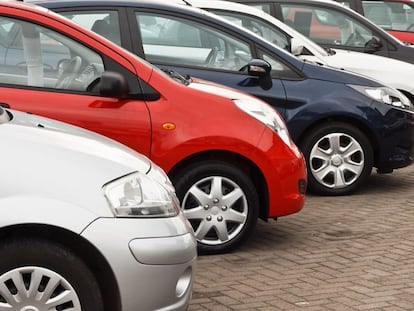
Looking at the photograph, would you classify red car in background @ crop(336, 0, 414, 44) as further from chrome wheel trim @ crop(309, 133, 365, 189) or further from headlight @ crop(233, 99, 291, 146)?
headlight @ crop(233, 99, 291, 146)

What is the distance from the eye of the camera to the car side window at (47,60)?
6504 mm

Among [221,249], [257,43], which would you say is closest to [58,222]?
[221,249]

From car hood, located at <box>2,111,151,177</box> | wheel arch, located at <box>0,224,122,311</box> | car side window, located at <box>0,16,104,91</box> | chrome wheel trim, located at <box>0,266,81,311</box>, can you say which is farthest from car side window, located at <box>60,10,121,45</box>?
chrome wheel trim, located at <box>0,266,81,311</box>

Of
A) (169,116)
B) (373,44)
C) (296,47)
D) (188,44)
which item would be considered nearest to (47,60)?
(169,116)

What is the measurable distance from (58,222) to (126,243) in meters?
0.31

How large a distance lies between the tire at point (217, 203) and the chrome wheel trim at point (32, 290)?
242 centimetres

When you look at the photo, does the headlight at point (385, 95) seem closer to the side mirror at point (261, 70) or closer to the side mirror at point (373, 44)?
A: the side mirror at point (261, 70)

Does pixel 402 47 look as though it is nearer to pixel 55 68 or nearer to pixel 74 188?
pixel 55 68

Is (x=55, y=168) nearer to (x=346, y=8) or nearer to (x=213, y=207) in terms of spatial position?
(x=213, y=207)

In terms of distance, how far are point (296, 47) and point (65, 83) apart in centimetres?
396

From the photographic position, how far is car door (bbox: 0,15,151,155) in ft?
21.0

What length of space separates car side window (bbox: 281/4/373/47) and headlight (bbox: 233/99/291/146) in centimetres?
541

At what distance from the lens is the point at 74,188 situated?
4348mm

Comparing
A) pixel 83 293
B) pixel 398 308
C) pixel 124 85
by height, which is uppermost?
pixel 124 85
